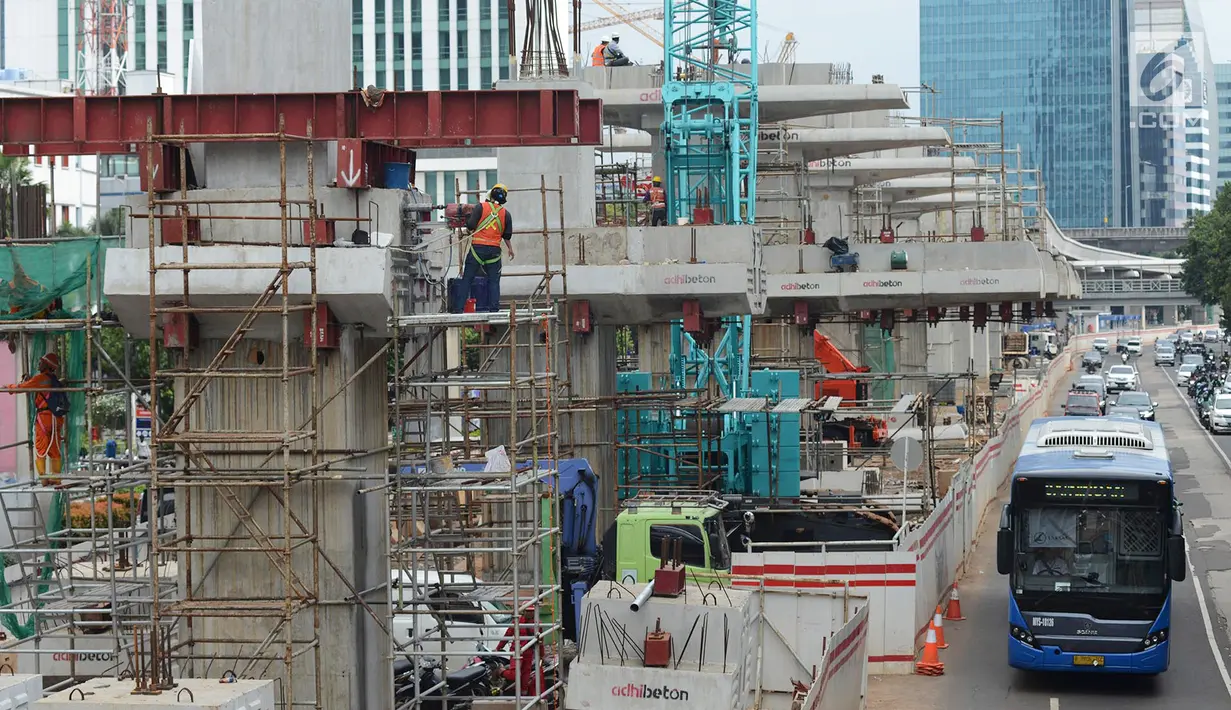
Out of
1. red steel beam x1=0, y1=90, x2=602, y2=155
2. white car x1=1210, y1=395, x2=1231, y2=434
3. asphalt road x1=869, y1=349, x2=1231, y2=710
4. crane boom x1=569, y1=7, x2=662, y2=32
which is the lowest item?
asphalt road x1=869, y1=349, x2=1231, y2=710

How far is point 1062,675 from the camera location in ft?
77.0

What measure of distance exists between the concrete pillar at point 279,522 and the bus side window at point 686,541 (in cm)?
583

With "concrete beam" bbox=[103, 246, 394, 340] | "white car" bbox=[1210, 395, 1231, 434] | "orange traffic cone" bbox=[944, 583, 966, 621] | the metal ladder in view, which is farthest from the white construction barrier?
"white car" bbox=[1210, 395, 1231, 434]

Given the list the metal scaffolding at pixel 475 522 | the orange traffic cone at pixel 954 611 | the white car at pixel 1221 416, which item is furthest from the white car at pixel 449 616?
the white car at pixel 1221 416

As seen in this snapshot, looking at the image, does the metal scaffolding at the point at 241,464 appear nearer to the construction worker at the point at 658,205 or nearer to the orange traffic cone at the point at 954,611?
the orange traffic cone at the point at 954,611

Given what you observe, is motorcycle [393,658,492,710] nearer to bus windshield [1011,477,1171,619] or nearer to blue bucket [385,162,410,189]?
blue bucket [385,162,410,189]

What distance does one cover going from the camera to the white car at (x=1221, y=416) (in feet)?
211

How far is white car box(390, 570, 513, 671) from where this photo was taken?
58.5ft

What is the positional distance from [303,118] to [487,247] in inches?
97.3

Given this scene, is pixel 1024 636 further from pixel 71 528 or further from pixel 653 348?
pixel 653 348

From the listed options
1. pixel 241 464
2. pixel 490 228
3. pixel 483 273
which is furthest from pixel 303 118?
pixel 241 464

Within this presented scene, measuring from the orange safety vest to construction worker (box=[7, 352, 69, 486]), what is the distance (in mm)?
5261

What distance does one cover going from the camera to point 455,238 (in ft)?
76.2

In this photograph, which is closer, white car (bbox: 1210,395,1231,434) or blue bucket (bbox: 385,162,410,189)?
blue bucket (bbox: 385,162,410,189)
